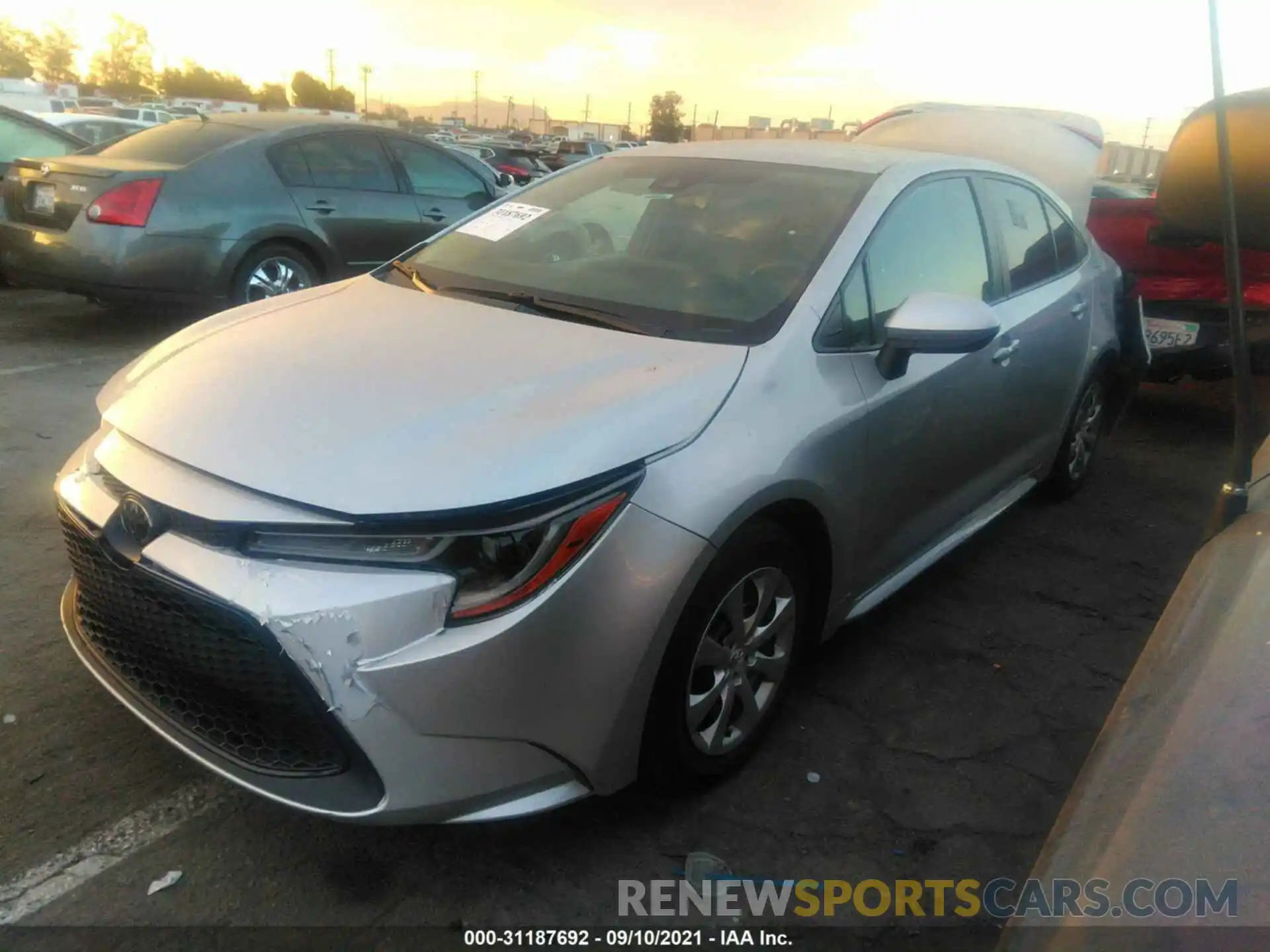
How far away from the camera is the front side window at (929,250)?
2.88 meters

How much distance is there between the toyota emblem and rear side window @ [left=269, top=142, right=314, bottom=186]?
16.4ft

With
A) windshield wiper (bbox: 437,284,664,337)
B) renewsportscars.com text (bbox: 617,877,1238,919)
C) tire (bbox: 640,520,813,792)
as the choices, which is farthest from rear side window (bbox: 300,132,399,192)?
renewsportscars.com text (bbox: 617,877,1238,919)

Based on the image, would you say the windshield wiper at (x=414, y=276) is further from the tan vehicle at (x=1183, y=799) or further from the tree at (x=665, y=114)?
the tree at (x=665, y=114)

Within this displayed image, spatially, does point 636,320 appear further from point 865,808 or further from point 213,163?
point 213,163

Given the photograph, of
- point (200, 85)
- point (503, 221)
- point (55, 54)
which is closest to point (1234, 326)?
point (503, 221)

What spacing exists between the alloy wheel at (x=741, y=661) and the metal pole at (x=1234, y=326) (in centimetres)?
101

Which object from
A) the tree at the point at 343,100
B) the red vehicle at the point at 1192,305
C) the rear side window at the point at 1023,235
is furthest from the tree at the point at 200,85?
the rear side window at the point at 1023,235

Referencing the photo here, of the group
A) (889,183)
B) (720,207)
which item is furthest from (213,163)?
(889,183)

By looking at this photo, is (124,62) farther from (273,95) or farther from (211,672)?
(211,672)

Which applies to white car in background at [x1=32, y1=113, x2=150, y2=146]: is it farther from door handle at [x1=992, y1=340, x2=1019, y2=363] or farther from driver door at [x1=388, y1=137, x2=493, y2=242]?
door handle at [x1=992, y1=340, x2=1019, y2=363]

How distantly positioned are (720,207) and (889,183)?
1.71 feet

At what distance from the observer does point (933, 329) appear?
2568 millimetres

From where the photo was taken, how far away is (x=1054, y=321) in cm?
391

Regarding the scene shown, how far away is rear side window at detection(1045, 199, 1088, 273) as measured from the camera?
13.7 ft
